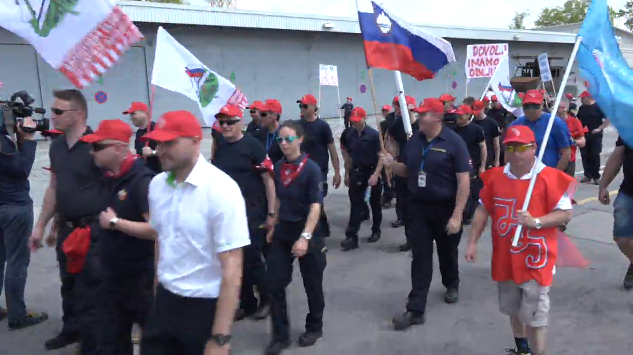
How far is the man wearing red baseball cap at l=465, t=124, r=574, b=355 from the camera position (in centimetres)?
368

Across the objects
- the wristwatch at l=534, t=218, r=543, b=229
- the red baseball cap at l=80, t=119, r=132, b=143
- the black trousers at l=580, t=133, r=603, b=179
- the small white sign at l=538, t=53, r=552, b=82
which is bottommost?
the black trousers at l=580, t=133, r=603, b=179

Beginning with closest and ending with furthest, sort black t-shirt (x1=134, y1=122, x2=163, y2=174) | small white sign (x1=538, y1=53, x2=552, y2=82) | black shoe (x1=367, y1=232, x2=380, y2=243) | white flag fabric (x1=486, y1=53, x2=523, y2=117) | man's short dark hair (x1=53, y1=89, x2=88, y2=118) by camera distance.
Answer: man's short dark hair (x1=53, y1=89, x2=88, y2=118) < black t-shirt (x1=134, y1=122, x2=163, y2=174) < black shoe (x1=367, y1=232, x2=380, y2=243) < white flag fabric (x1=486, y1=53, x2=523, y2=117) < small white sign (x1=538, y1=53, x2=552, y2=82)

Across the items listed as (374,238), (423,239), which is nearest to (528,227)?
(423,239)

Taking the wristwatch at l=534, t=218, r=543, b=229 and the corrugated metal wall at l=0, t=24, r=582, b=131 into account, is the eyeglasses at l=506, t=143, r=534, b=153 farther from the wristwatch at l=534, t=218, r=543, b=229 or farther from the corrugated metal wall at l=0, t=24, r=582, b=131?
the corrugated metal wall at l=0, t=24, r=582, b=131

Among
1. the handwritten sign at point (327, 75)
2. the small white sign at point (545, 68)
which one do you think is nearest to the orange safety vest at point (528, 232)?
the small white sign at point (545, 68)

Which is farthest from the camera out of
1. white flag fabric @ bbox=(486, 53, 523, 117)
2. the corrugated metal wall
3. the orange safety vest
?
the corrugated metal wall

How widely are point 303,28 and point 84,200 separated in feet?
59.6

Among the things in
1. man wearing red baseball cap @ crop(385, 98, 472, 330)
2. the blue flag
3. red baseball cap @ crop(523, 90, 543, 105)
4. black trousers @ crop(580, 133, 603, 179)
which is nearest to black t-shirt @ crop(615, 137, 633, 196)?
the blue flag

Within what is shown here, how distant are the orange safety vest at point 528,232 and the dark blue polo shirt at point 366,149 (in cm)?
366

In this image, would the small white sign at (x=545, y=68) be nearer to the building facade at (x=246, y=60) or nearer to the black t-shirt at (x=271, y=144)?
the black t-shirt at (x=271, y=144)

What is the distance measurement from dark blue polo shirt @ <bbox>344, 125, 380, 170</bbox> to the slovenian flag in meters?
2.01

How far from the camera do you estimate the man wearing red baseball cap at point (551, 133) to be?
18.7 feet

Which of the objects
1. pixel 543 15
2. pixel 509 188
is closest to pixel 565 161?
pixel 509 188

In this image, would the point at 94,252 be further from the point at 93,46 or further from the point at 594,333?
the point at 594,333
